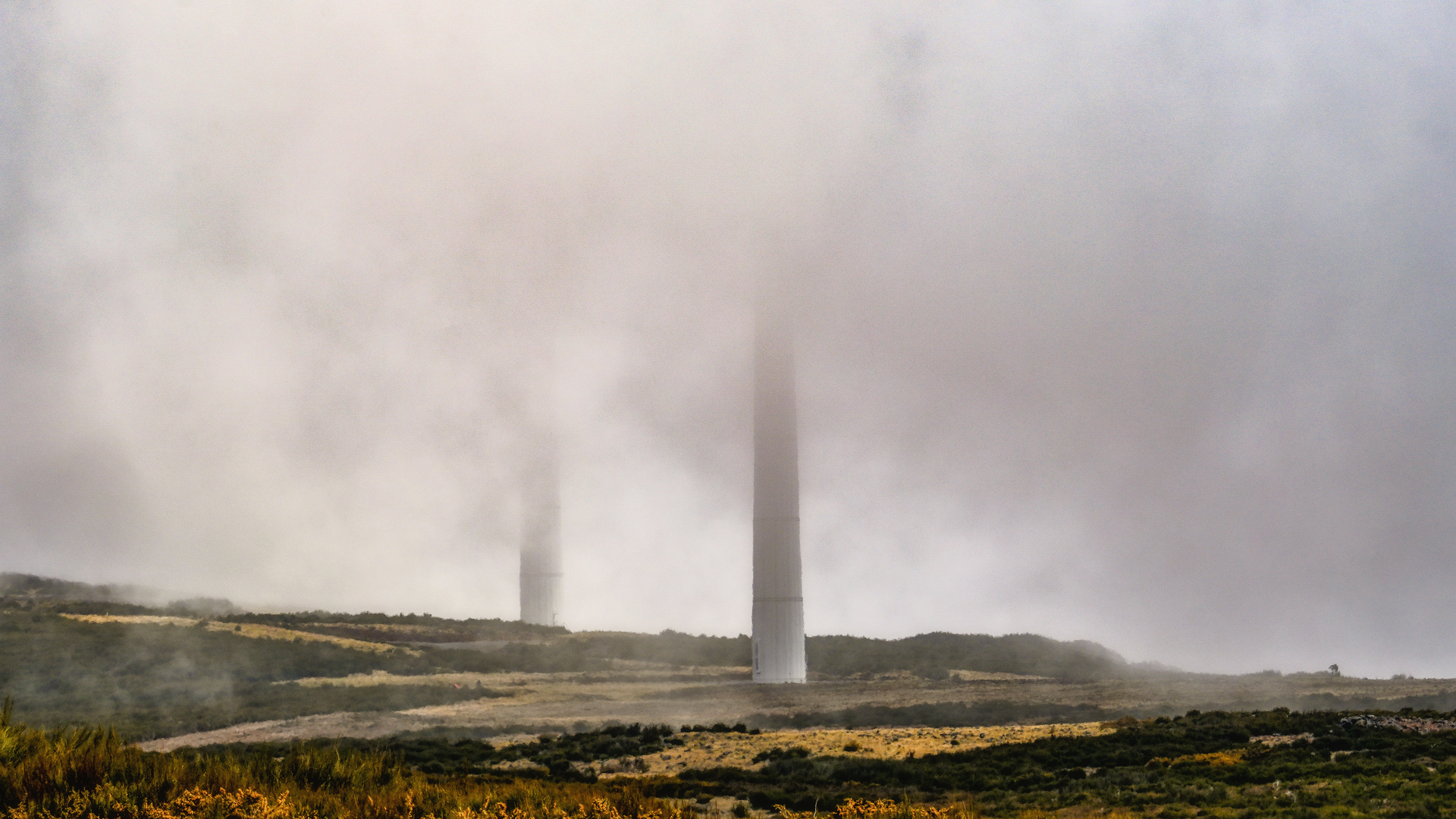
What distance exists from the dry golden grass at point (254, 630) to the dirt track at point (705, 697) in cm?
860

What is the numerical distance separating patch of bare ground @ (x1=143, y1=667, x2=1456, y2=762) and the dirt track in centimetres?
7

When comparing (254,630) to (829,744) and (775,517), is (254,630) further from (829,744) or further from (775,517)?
(829,744)

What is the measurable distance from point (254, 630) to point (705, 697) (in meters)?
29.3

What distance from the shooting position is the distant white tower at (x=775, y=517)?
60875mm

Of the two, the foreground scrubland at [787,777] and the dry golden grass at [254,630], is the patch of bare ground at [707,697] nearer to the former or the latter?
the foreground scrubland at [787,777]

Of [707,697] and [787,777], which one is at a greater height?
[787,777]

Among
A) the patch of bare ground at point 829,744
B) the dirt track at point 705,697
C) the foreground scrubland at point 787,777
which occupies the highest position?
the foreground scrubland at point 787,777

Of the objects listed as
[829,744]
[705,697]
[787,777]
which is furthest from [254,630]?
[787,777]

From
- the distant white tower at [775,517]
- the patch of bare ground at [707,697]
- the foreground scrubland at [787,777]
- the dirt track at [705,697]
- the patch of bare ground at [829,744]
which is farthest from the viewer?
the distant white tower at [775,517]

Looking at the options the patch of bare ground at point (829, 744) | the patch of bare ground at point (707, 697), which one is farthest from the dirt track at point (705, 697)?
the patch of bare ground at point (829, 744)

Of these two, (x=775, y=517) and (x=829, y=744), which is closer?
(x=829, y=744)

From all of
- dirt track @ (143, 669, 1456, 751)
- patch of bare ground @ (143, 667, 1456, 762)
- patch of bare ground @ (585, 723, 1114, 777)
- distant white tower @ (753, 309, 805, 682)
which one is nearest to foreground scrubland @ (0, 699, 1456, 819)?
patch of bare ground @ (585, 723, 1114, 777)

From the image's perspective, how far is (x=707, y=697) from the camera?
180ft

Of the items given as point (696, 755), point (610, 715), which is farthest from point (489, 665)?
point (696, 755)
